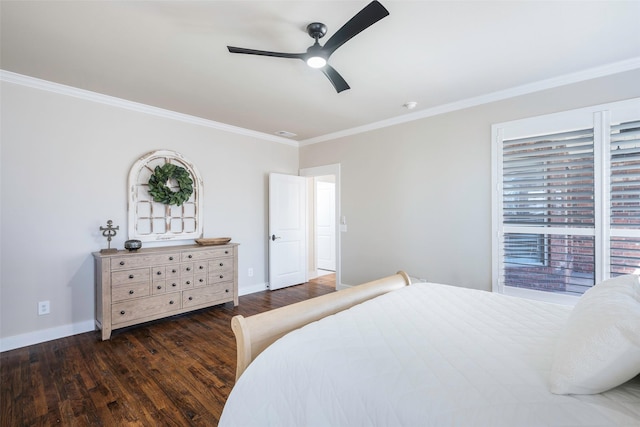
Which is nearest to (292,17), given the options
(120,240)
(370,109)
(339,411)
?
(370,109)

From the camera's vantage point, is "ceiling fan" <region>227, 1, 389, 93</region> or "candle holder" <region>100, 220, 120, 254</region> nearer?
"ceiling fan" <region>227, 1, 389, 93</region>

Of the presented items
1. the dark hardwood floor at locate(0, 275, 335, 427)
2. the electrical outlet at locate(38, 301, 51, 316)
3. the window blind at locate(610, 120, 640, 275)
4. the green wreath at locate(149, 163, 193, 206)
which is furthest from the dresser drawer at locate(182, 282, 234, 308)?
the window blind at locate(610, 120, 640, 275)

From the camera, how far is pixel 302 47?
2.29 meters

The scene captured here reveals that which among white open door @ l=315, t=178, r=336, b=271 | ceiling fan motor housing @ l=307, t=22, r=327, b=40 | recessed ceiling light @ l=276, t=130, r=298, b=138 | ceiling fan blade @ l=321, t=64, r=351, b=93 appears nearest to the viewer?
ceiling fan motor housing @ l=307, t=22, r=327, b=40

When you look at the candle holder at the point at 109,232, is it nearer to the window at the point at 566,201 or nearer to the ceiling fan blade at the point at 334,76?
the ceiling fan blade at the point at 334,76

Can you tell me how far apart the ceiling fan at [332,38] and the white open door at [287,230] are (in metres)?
2.69

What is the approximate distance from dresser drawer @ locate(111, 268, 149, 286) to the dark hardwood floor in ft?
1.82

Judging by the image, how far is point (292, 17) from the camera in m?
1.95

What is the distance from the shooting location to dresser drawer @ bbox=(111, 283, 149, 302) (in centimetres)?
295

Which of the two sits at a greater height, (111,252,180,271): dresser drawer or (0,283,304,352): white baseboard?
(111,252,180,271): dresser drawer

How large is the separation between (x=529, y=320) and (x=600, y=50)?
2.29 m

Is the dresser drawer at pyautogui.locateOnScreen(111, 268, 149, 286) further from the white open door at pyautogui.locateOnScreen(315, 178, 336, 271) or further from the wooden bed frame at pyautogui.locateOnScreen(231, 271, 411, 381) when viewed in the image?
the white open door at pyautogui.locateOnScreen(315, 178, 336, 271)

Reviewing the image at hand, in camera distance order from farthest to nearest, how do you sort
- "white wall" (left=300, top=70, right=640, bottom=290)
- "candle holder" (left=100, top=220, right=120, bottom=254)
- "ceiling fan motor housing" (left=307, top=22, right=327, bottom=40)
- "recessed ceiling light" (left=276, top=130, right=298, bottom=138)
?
"recessed ceiling light" (left=276, top=130, right=298, bottom=138)
"candle holder" (left=100, top=220, right=120, bottom=254)
"white wall" (left=300, top=70, right=640, bottom=290)
"ceiling fan motor housing" (left=307, top=22, right=327, bottom=40)

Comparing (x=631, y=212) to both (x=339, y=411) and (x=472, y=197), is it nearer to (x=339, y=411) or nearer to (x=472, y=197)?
(x=472, y=197)
